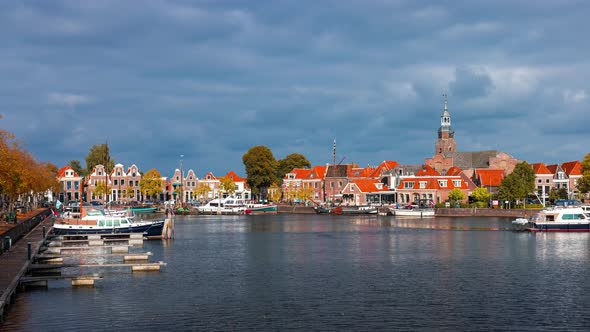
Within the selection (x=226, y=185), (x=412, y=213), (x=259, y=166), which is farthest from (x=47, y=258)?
(x=226, y=185)

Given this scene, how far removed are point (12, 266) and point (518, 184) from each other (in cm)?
10846

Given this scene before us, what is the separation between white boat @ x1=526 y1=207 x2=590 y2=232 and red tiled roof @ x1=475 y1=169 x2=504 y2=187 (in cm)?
7067

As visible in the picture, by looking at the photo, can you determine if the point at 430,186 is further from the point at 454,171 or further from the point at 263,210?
the point at 263,210

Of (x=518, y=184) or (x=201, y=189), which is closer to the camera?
(x=518, y=184)

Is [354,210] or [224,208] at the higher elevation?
[224,208]

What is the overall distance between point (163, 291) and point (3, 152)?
25.9 metres

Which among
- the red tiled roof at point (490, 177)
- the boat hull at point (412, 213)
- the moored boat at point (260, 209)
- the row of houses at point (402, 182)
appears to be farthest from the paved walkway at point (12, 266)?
the red tiled roof at point (490, 177)

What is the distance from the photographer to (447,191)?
6024 inches

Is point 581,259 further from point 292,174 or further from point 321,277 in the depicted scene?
point 292,174

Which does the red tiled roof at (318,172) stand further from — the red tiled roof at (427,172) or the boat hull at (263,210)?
the red tiled roof at (427,172)

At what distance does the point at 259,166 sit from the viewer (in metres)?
174

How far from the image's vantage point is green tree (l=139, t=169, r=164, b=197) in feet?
593

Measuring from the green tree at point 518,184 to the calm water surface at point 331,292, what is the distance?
66.2m

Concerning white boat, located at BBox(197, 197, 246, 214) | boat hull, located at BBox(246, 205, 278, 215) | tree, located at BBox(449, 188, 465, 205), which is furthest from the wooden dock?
tree, located at BBox(449, 188, 465, 205)
